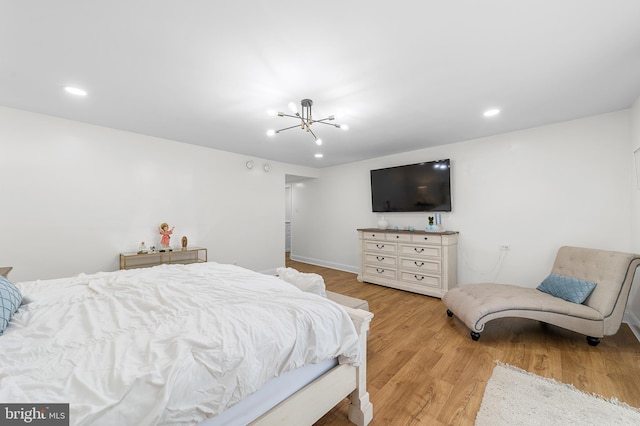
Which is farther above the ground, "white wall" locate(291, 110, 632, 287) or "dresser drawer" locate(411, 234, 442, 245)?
"white wall" locate(291, 110, 632, 287)

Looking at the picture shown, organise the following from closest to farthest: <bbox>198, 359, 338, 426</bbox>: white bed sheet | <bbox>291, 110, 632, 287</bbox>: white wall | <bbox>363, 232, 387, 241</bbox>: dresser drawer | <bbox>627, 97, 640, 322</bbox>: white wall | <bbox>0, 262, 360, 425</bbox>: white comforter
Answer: <bbox>0, 262, 360, 425</bbox>: white comforter < <bbox>198, 359, 338, 426</bbox>: white bed sheet < <bbox>627, 97, 640, 322</bbox>: white wall < <bbox>291, 110, 632, 287</bbox>: white wall < <bbox>363, 232, 387, 241</bbox>: dresser drawer

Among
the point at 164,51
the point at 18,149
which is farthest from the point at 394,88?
the point at 18,149

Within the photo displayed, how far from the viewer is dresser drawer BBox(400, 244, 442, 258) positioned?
3.81 meters

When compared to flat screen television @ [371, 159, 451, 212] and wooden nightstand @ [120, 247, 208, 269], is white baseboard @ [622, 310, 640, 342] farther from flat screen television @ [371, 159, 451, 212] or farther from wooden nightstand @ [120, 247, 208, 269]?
wooden nightstand @ [120, 247, 208, 269]

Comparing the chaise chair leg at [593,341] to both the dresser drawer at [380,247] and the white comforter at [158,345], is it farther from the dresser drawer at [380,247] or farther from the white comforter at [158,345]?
the white comforter at [158,345]

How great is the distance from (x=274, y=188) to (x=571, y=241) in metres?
4.70

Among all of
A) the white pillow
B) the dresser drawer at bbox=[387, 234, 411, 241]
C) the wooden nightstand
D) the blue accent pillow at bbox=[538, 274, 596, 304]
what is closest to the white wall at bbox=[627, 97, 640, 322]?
the blue accent pillow at bbox=[538, 274, 596, 304]

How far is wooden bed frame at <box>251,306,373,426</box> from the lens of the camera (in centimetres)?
115

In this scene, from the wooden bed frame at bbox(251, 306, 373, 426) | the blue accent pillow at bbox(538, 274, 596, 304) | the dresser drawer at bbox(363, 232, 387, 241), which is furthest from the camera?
the dresser drawer at bbox(363, 232, 387, 241)

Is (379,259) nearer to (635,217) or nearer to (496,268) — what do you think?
(496,268)

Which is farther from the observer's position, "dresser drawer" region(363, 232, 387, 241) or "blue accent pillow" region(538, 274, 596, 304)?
"dresser drawer" region(363, 232, 387, 241)

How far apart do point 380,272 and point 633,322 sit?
2900 millimetres

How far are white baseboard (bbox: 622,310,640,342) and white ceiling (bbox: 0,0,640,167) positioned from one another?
90.1 inches

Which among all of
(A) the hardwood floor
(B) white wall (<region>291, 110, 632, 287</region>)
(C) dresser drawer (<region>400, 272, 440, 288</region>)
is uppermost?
(B) white wall (<region>291, 110, 632, 287</region>)
